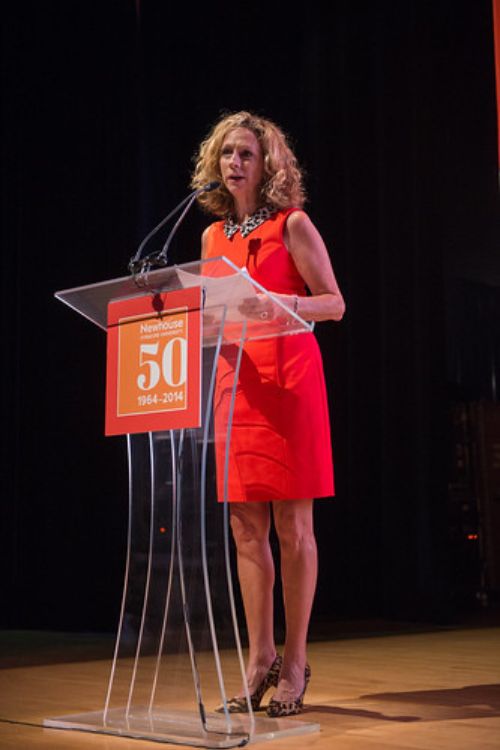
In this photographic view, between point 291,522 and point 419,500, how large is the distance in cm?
275

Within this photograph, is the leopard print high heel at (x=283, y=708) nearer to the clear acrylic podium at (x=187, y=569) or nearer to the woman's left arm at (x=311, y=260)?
the clear acrylic podium at (x=187, y=569)

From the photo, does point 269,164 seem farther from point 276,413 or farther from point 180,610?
point 180,610

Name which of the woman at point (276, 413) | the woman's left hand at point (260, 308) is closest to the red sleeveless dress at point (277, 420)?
the woman at point (276, 413)

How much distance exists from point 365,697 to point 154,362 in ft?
3.77

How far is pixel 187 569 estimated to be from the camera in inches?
78.5

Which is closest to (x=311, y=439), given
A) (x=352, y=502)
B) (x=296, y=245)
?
(x=296, y=245)

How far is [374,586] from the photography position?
16.9 ft

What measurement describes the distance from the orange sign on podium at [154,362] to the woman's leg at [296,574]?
468 millimetres

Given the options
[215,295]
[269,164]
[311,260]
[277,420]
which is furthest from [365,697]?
[269,164]

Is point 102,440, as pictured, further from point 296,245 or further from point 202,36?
point 296,245

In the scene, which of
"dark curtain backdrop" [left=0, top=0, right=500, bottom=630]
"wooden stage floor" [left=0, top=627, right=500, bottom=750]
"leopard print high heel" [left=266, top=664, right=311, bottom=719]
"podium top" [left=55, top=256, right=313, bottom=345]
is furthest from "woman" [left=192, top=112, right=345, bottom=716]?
"dark curtain backdrop" [left=0, top=0, right=500, bottom=630]

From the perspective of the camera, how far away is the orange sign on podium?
192 centimetres

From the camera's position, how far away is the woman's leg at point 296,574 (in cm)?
229

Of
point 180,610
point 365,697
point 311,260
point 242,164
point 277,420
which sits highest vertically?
point 242,164
